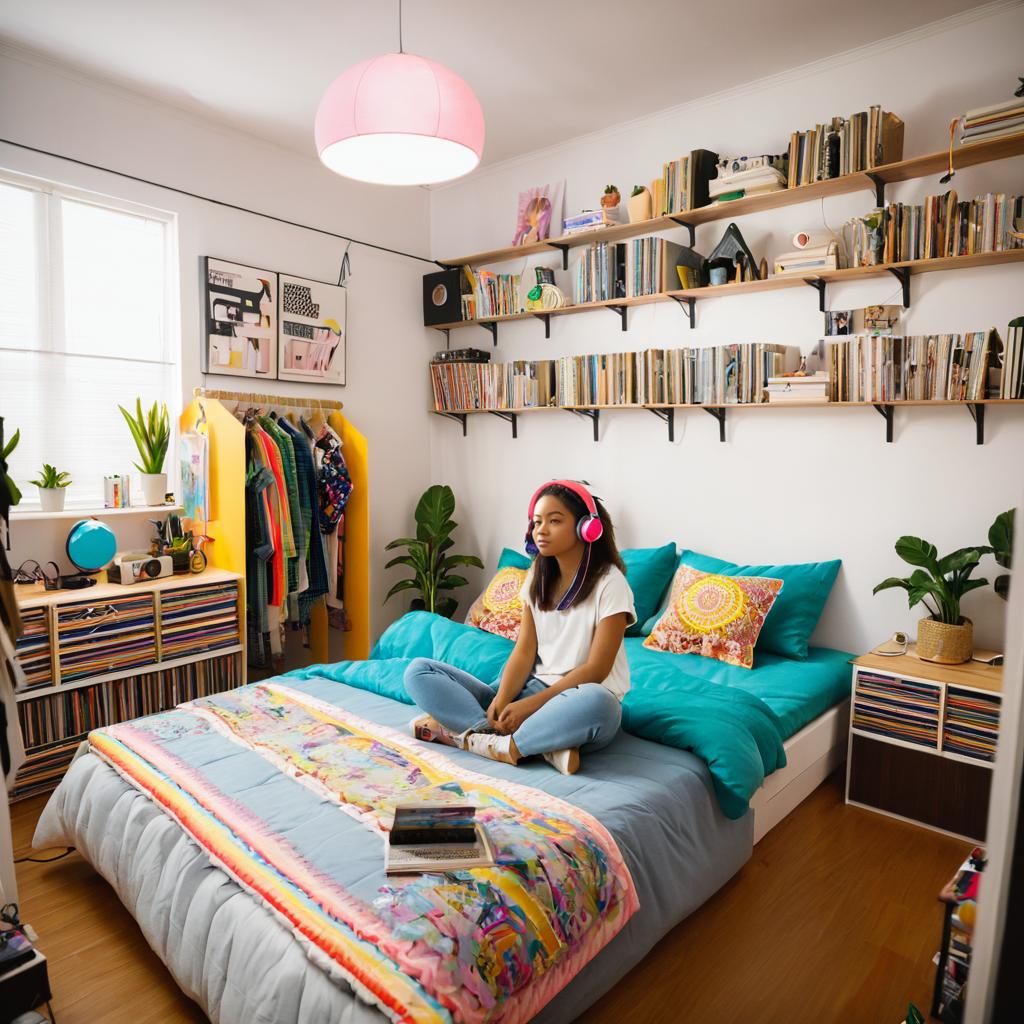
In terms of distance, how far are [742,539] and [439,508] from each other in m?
1.75

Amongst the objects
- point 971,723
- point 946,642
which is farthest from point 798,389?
point 971,723

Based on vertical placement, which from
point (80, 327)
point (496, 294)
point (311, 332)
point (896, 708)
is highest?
point (496, 294)

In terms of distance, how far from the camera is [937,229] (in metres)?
2.77

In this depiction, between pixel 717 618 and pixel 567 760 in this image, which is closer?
pixel 567 760

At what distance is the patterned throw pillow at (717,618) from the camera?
3094mm

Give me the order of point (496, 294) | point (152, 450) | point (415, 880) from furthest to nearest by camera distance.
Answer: point (496, 294), point (152, 450), point (415, 880)

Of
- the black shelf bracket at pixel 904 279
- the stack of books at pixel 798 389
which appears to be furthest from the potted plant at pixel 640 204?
the black shelf bracket at pixel 904 279

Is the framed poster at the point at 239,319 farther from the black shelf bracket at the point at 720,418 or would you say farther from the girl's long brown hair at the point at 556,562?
the black shelf bracket at the point at 720,418

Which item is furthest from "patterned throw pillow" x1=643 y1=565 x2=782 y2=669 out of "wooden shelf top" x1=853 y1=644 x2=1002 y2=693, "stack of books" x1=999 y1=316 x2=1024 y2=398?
"stack of books" x1=999 y1=316 x2=1024 y2=398

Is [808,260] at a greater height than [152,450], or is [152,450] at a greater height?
[808,260]

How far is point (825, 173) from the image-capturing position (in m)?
3.02

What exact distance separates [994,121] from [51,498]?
384 centimetres

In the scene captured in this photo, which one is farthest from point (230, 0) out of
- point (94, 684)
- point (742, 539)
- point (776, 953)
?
point (776, 953)

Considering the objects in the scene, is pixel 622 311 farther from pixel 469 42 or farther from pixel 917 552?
pixel 917 552
